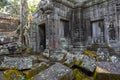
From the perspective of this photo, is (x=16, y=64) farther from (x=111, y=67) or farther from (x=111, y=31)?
(x=111, y=31)

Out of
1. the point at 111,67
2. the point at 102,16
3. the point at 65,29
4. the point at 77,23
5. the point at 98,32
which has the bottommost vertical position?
the point at 111,67

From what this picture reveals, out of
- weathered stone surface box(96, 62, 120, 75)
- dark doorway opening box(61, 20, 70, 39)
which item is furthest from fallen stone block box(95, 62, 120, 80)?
dark doorway opening box(61, 20, 70, 39)

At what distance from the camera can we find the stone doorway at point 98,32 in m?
7.79

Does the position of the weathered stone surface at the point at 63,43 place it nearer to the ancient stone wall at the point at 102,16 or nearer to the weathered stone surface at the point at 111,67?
the ancient stone wall at the point at 102,16

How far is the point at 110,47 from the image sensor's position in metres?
7.02

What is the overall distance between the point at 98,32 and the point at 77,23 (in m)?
1.58

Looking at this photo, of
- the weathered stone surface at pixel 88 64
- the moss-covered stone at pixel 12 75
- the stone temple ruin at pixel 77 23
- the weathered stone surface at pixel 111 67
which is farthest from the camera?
the stone temple ruin at pixel 77 23

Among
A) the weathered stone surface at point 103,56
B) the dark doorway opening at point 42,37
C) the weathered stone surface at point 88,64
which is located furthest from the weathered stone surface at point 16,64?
the dark doorway opening at point 42,37

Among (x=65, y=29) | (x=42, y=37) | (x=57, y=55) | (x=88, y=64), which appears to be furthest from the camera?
(x=42, y=37)

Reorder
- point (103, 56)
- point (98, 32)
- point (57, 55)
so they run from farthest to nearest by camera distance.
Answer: point (98, 32)
point (57, 55)
point (103, 56)

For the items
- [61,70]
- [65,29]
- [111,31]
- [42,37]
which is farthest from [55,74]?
[42,37]

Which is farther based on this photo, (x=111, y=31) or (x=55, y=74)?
(x=111, y=31)

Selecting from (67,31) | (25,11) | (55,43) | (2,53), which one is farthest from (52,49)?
(25,11)

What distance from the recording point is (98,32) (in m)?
8.06
